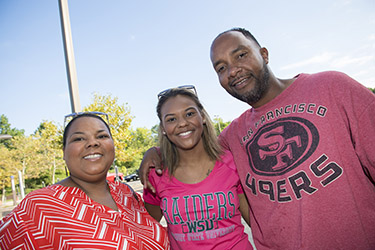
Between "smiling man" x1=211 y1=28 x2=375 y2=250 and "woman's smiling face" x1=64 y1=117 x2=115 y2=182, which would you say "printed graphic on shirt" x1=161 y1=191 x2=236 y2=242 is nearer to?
"smiling man" x1=211 y1=28 x2=375 y2=250

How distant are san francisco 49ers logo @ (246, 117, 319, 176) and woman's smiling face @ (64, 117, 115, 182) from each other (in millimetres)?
1356

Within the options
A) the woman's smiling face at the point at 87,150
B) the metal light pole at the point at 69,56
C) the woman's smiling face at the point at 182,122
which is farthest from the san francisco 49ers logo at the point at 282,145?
the metal light pole at the point at 69,56

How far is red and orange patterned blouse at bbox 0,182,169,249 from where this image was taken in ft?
5.24

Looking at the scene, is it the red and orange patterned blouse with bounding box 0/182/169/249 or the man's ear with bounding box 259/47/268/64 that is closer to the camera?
the red and orange patterned blouse with bounding box 0/182/169/249

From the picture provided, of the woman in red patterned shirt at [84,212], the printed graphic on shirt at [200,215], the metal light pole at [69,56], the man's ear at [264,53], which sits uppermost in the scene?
the metal light pole at [69,56]

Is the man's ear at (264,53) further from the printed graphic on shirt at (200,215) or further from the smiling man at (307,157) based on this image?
the printed graphic on shirt at (200,215)

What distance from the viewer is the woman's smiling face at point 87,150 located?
1.99m

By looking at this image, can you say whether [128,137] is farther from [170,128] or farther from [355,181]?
[355,181]

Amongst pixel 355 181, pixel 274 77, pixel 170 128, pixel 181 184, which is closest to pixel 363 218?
pixel 355 181

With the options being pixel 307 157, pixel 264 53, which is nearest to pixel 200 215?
pixel 307 157

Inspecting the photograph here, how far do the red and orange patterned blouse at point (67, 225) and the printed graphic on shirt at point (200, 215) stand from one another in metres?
0.28

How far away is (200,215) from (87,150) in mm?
1209

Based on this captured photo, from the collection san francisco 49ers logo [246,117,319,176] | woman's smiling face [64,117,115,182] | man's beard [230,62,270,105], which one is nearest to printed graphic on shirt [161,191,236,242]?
san francisco 49ers logo [246,117,319,176]

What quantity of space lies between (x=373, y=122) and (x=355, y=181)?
16.5 inches
